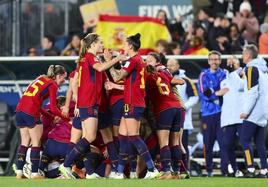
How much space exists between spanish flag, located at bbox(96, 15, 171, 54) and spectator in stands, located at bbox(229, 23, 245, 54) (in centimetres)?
136

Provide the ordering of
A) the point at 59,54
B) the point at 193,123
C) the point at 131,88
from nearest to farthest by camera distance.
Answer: the point at 131,88, the point at 193,123, the point at 59,54

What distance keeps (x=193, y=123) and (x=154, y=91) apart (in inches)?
224

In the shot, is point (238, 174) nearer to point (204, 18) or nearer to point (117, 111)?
point (117, 111)

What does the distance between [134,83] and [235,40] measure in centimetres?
744

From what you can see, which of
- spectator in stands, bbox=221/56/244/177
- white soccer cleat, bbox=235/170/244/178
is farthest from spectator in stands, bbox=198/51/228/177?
white soccer cleat, bbox=235/170/244/178

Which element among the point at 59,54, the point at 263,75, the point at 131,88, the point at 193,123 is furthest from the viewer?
the point at 59,54

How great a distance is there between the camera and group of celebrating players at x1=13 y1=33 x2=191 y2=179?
19.3 meters

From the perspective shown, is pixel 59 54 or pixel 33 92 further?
pixel 59 54

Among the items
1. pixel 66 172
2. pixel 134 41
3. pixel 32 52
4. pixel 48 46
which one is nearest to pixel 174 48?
pixel 48 46

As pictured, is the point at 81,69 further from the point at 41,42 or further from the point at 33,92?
the point at 41,42

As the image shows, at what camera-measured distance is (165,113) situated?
781 inches

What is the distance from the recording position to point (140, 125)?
20.3 meters

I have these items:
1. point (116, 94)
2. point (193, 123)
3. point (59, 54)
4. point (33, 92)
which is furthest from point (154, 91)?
point (59, 54)

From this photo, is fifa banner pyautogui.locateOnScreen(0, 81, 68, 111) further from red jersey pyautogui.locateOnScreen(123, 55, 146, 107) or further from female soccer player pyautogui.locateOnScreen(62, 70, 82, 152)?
red jersey pyautogui.locateOnScreen(123, 55, 146, 107)
